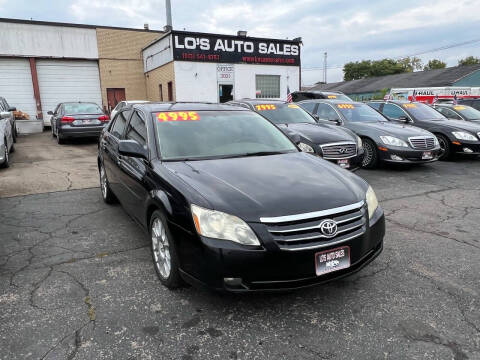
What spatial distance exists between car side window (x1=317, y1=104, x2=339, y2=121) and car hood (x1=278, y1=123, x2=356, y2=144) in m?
1.61

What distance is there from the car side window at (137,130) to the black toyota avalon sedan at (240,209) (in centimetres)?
3

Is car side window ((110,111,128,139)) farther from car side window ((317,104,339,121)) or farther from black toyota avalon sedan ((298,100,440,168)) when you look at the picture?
car side window ((317,104,339,121))

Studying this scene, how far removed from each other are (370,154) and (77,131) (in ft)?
29.7

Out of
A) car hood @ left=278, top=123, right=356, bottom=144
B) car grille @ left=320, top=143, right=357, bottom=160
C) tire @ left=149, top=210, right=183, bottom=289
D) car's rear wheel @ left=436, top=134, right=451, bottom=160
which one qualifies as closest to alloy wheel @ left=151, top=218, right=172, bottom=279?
tire @ left=149, top=210, right=183, bottom=289

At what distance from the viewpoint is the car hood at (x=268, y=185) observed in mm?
2467

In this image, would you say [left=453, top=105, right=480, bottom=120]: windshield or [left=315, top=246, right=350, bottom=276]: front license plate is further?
[left=453, top=105, right=480, bottom=120]: windshield

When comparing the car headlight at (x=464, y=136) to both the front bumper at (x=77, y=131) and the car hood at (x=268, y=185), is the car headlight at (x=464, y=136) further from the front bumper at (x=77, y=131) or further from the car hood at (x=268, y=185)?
the front bumper at (x=77, y=131)

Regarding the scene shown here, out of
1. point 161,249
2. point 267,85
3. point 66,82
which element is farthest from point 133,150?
point 66,82

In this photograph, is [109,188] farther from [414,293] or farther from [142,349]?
[414,293]

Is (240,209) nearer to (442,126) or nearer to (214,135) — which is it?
(214,135)

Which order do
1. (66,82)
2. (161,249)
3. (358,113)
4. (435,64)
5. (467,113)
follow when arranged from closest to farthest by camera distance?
(161,249), (358,113), (467,113), (66,82), (435,64)

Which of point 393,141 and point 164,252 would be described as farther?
point 393,141

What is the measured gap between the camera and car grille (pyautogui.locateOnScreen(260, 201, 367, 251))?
7.72 ft

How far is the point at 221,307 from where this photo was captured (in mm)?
2707
